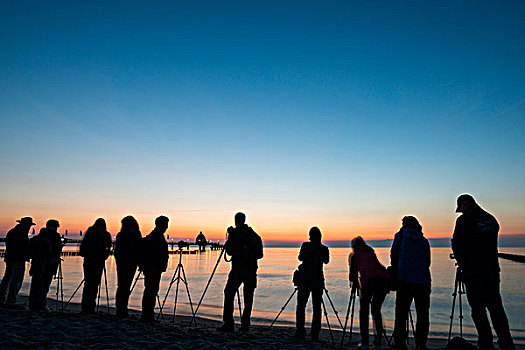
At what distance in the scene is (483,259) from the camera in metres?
5.42

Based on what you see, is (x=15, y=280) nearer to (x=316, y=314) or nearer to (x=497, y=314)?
(x=316, y=314)

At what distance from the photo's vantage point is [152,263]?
7367 millimetres

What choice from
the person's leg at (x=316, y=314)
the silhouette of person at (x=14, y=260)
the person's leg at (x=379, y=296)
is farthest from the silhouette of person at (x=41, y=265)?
Result: the person's leg at (x=379, y=296)

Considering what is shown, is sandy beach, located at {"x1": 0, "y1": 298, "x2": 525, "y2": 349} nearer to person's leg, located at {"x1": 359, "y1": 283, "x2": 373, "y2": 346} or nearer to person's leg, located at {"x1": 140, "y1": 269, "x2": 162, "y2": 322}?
person's leg, located at {"x1": 140, "y1": 269, "x2": 162, "y2": 322}

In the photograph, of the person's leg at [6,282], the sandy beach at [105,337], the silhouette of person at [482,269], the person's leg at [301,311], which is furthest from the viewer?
the person's leg at [6,282]

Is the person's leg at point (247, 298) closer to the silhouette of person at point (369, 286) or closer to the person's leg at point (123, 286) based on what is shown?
the silhouette of person at point (369, 286)

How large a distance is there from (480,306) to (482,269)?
0.53 metres

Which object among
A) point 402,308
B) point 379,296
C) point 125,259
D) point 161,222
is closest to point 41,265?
point 125,259

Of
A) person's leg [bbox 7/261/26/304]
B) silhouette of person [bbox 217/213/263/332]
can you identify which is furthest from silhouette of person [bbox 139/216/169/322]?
person's leg [bbox 7/261/26/304]

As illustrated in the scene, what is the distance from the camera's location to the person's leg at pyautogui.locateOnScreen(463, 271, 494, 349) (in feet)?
17.5

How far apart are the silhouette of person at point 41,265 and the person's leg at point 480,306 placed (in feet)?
25.3

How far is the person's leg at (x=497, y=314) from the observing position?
205 inches

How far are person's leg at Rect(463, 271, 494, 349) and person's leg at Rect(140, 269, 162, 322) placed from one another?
5503 mm

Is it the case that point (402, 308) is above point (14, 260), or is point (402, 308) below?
below
